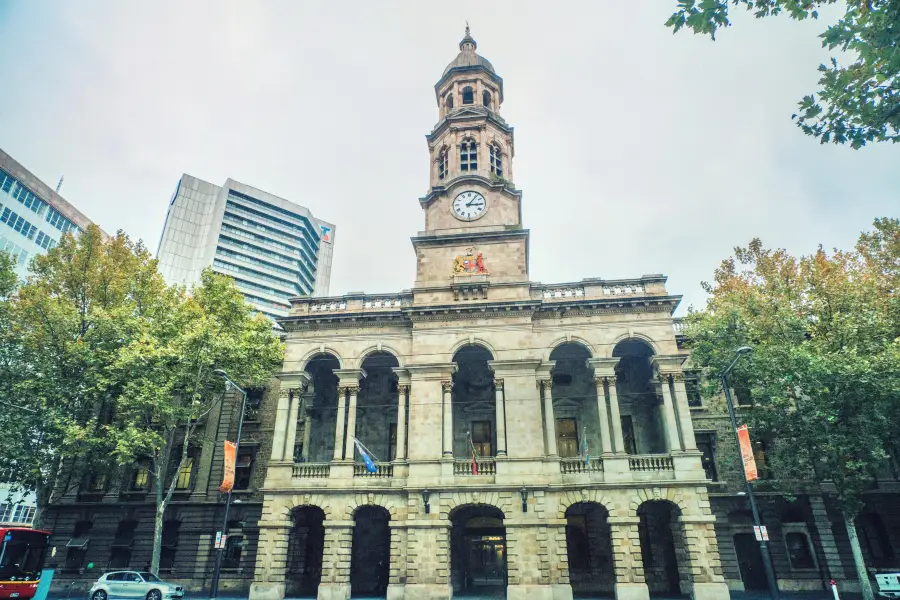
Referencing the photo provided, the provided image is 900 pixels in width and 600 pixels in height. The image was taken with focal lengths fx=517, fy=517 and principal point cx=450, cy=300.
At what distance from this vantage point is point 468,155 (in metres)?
36.0

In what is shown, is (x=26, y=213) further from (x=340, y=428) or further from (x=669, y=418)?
(x=669, y=418)

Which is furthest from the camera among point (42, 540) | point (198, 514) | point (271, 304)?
point (271, 304)

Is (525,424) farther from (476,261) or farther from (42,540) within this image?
(42,540)

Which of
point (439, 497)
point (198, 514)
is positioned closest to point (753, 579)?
point (439, 497)

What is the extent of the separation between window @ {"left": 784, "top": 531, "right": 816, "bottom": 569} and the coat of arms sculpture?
876 inches

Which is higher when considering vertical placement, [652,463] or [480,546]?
[652,463]

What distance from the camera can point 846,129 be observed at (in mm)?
9188

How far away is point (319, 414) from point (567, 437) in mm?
15024

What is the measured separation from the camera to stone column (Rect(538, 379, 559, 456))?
26078 millimetres

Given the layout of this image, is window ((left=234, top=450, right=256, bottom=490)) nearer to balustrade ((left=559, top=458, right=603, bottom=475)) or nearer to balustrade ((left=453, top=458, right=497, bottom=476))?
balustrade ((left=453, top=458, right=497, bottom=476))

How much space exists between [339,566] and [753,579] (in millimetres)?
22186

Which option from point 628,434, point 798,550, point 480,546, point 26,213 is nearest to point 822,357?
point 628,434

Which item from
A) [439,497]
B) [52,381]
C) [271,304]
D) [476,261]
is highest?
[271,304]

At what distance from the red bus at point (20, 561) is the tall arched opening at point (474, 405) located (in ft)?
65.6
